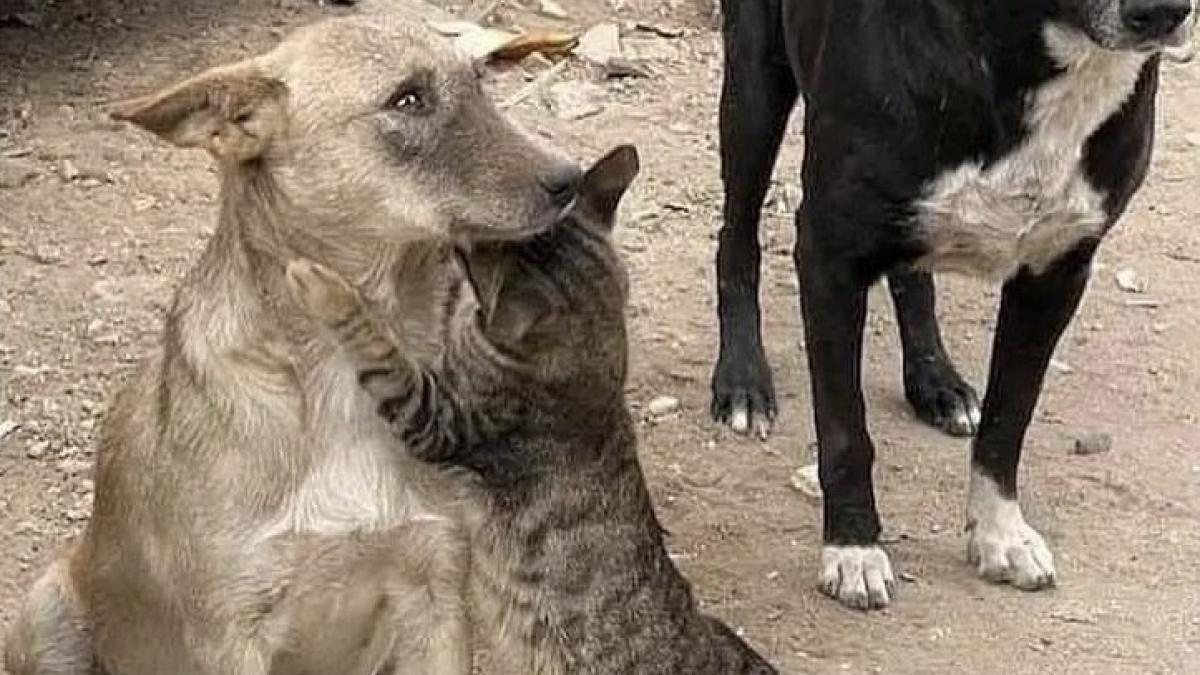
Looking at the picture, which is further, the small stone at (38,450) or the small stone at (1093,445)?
the small stone at (1093,445)

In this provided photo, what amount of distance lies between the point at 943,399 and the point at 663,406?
68cm

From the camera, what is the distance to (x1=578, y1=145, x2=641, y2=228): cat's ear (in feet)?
14.5

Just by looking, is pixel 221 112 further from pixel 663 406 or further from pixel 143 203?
pixel 143 203

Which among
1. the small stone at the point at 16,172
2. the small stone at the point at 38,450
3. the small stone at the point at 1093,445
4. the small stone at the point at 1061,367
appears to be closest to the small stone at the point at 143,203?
the small stone at the point at 16,172

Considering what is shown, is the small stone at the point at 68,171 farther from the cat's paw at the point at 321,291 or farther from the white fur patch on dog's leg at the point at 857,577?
the cat's paw at the point at 321,291

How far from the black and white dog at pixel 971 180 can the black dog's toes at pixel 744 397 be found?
0.66 metres

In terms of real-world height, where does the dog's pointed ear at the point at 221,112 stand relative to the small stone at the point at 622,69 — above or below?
above

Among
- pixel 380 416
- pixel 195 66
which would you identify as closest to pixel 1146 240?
pixel 195 66

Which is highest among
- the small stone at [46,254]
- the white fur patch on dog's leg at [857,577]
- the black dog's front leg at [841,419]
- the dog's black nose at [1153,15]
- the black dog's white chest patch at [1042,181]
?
the dog's black nose at [1153,15]

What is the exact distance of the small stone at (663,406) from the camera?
6.12 metres

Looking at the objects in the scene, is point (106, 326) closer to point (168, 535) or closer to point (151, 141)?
point (151, 141)

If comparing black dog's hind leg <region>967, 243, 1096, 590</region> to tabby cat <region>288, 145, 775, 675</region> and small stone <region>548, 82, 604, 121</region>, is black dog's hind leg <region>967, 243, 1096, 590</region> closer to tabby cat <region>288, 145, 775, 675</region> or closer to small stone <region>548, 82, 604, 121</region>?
tabby cat <region>288, 145, 775, 675</region>

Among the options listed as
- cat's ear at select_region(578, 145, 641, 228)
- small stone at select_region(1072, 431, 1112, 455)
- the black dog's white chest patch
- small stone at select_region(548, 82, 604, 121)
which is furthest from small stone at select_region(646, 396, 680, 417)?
cat's ear at select_region(578, 145, 641, 228)

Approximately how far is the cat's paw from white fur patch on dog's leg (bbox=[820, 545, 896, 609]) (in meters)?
1.60
